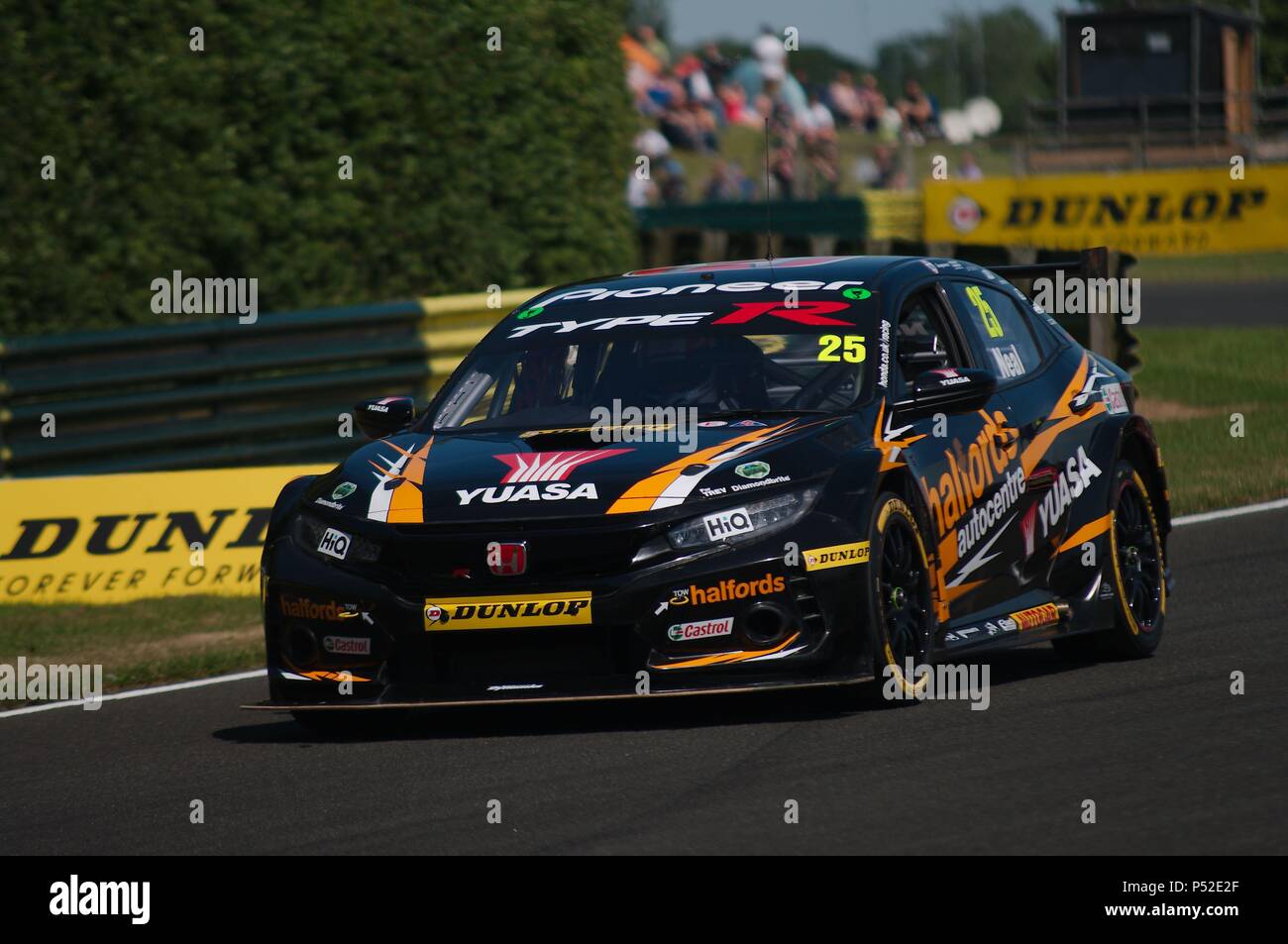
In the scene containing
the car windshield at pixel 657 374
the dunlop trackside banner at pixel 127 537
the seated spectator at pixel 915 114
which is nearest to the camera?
the car windshield at pixel 657 374

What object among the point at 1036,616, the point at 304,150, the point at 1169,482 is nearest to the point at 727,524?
the point at 1036,616

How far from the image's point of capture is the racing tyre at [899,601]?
7.26 metres

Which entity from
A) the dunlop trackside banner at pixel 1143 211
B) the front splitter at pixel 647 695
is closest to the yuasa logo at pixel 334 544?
the front splitter at pixel 647 695

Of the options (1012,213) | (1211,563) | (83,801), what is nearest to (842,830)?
(83,801)

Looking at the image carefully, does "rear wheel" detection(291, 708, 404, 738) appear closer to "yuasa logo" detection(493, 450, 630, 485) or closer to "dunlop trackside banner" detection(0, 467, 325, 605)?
"yuasa logo" detection(493, 450, 630, 485)

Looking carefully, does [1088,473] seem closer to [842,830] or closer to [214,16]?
[842,830]

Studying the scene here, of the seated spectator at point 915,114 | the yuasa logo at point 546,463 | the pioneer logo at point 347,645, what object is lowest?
the pioneer logo at point 347,645

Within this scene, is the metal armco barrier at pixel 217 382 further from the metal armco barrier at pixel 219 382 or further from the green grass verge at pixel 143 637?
the green grass verge at pixel 143 637

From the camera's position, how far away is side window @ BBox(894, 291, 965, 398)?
8117mm

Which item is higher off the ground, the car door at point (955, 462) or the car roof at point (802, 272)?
the car roof at point (802, 272)

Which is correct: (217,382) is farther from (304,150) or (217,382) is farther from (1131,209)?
(1131,209)

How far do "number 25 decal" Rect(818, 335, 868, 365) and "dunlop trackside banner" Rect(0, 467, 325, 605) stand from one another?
4.92m

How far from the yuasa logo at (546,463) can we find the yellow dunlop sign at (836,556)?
0.76 metres

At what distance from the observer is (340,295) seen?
16.6 metres
